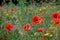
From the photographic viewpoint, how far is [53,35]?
2562 mm

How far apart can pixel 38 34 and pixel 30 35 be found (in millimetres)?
126

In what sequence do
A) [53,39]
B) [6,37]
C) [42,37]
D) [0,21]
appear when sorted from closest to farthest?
[53,39] < [42,37] < [6,37] < [0,21]

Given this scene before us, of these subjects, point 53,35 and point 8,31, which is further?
point 8,31

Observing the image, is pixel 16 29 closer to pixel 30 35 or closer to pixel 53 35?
pixel 30 35

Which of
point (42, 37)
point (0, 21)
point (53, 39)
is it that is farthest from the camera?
point (0, 21)

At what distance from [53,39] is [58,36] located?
0.06m

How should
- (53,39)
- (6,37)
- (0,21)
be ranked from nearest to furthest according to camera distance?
(53,39) → (6,37) → (0,21)

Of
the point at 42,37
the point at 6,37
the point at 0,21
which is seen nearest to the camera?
the point at 42,37

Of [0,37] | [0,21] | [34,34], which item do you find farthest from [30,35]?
[0,21]

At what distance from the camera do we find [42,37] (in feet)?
8.46

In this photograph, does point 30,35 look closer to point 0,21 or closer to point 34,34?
point 34,34

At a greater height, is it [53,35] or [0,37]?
[53,35]

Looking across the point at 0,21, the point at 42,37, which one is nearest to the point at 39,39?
the point at 42,37

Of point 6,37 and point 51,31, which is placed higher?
point 51,31
